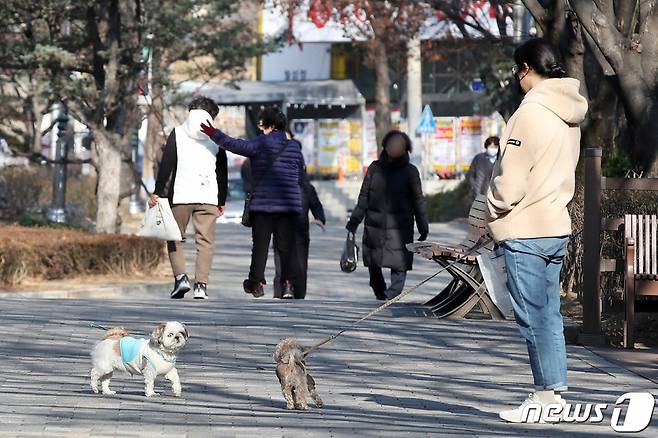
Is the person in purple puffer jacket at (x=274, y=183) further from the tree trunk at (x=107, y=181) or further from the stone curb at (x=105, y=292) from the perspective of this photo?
the tree trunk at (x=107, y=181)

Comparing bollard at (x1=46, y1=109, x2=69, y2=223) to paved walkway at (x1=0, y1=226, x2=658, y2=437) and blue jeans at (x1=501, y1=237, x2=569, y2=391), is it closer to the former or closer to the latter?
paved walkway at (x1=0, y1=226, x2=658, y2=437)

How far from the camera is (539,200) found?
812cm

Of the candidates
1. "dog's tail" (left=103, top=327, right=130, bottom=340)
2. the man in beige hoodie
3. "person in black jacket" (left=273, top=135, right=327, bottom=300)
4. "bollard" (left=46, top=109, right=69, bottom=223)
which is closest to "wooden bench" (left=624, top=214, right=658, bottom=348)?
the man in beige hoodie

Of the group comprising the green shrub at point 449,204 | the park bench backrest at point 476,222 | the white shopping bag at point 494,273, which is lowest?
the green shrub at point 449,204

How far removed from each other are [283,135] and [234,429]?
24.8ft

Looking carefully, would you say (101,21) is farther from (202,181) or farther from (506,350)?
(506,350)

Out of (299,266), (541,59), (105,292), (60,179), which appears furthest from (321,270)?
(541,59)

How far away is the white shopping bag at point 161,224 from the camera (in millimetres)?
15555

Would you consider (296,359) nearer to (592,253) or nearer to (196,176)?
(592,253)

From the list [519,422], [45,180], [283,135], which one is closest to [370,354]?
[519,422]

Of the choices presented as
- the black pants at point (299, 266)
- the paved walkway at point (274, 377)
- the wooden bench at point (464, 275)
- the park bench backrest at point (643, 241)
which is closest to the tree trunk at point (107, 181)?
the black pants at point (299, 266)

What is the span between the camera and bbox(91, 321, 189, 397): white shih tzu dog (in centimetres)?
872

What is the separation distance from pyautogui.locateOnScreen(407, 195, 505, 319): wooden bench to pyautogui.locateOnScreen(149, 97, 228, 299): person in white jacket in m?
2.77

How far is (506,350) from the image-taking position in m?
11.5
